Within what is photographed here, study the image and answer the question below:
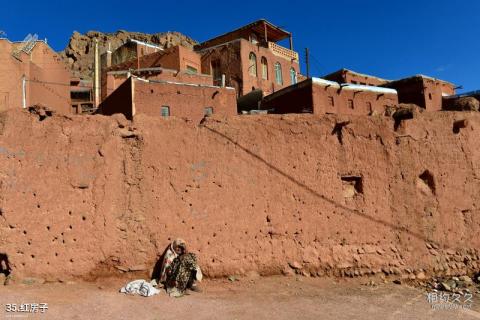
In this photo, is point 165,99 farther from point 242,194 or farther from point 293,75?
point 293,75

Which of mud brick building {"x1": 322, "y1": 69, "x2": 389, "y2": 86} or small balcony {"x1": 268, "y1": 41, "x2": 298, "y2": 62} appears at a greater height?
small balcony {"x1": 268, "y1": 41, "x2": 298, "y2": 62}

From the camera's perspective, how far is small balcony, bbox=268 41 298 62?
102ft


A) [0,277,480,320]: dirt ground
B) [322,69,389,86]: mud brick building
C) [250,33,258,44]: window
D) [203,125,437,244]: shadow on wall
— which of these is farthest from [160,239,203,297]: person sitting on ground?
Answer: [250,33,258,44]: window

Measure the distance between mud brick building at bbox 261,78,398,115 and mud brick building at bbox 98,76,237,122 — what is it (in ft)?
8.41

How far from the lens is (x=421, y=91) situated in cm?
2308

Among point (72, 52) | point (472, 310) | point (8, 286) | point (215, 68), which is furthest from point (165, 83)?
point (72, 52)

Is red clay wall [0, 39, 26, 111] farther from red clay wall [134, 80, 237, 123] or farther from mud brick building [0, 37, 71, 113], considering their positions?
red clay wall [134, 80, 237, 123]

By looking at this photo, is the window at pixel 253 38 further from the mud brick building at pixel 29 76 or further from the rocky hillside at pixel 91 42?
the rocky hillside at pixel 91 42

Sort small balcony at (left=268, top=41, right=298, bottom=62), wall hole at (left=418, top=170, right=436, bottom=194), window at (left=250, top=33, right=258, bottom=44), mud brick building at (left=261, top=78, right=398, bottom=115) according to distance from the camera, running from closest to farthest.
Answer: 1. wall hole at (left=418, top=170, right=436, bottom=194)
2. mud brick building at (left=261, top=78, right=398, bottom=115)
3. window at (left=250, top=33, right=258, bottom=44)
4. small balcony at (left=268, top=41, right=298, bottom=62)

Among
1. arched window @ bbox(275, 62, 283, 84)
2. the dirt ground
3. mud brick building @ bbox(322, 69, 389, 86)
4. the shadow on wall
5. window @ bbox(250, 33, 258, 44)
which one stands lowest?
the dirt ground

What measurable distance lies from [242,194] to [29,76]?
1447 centimetres

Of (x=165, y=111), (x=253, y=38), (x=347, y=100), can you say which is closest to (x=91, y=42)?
(x=253, y=38)

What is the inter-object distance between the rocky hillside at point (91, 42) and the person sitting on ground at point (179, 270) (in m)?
41.0

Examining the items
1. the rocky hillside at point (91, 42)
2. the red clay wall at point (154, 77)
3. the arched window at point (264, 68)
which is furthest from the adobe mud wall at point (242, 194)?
the rocky hillside at point (91, 42)
